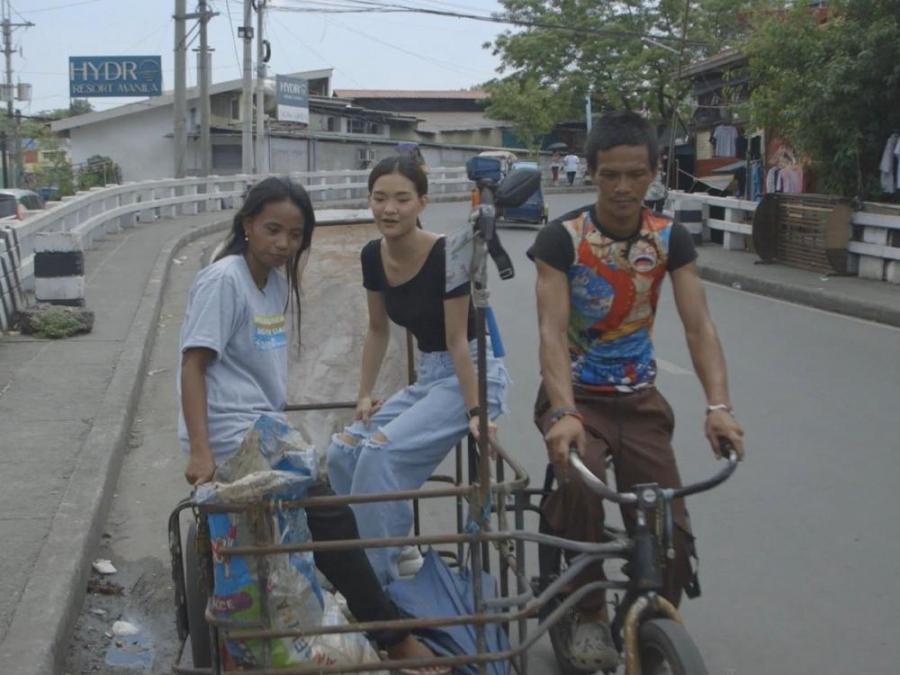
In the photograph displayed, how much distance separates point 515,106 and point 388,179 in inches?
1946

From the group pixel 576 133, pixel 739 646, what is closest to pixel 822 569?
pixel 739 646

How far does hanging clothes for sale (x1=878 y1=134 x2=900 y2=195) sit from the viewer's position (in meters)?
15.6

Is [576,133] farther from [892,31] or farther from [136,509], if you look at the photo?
[136,509]

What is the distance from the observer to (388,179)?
14.0 feet

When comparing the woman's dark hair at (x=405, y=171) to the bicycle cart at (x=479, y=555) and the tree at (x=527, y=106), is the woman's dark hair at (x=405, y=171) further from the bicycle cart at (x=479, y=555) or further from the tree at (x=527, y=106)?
the tree at (x=527, y=106)

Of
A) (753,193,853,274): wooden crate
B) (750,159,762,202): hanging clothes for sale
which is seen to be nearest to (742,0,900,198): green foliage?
(753,193,853,274): wooden crate

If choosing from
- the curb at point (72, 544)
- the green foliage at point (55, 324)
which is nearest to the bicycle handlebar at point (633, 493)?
the curb at point (72, 544)

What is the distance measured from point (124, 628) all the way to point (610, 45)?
51.8m

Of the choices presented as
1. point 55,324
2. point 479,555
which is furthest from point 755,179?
point 479,555

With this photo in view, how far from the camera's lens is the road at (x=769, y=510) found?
464cm

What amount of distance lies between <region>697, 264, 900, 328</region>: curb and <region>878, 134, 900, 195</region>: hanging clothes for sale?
2.09 metres

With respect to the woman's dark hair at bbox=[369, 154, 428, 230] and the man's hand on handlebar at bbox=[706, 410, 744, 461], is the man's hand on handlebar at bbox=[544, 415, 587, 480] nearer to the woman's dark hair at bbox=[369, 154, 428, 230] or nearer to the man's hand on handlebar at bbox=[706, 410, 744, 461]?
the man's hand on handlebar at bbox=[706, 410, 744, 461]

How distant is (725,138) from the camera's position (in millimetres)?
27875

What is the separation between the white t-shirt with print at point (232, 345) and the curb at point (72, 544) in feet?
3.16
